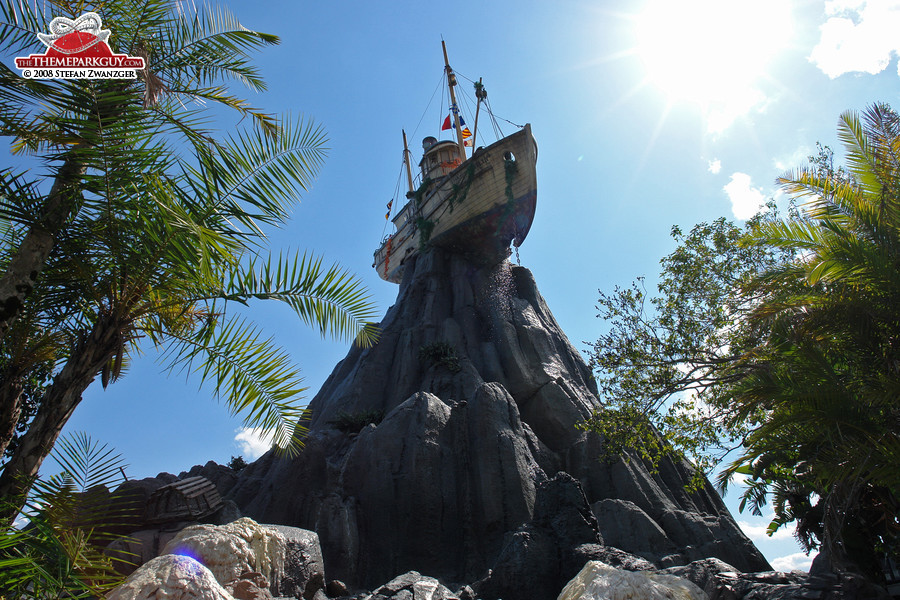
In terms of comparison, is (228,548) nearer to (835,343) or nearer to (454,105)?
(835,343)

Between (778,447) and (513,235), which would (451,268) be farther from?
(778,447)

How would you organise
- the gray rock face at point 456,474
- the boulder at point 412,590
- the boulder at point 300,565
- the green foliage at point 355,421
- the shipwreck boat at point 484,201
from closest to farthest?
1. the boulder at point 412,590
2. the boulder at point 300,565
3. the gray rock face at point 456,474
4. the green foliage at point 355,421
5. the shipwreck boat at point 484,201

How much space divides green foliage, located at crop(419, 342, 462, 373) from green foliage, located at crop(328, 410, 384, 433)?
379cm

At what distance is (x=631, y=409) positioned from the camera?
40.1ft

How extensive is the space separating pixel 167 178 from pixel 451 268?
30069 millimetres

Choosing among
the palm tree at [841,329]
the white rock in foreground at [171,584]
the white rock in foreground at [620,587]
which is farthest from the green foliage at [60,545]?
the palm tree at [841,329]

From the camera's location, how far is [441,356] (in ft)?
87.7

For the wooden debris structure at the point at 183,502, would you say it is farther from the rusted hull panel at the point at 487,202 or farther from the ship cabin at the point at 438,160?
the ship cabin at the point at 438,160

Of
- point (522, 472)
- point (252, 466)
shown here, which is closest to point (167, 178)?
point (522, 472)

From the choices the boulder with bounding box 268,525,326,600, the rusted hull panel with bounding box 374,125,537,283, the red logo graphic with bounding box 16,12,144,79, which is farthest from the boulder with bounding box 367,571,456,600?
the rusted hull panel with bounding box 374,125,537,283

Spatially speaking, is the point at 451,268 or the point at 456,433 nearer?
the point at 456,433

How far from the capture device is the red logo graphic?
194 inches

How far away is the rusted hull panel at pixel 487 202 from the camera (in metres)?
32.1

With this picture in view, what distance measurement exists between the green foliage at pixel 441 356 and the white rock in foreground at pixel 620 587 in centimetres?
1982
